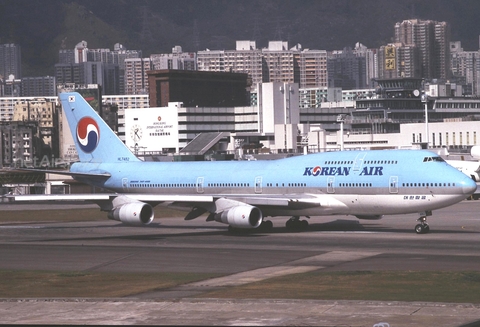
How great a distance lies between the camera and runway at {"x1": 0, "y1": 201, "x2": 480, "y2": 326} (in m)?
29.8

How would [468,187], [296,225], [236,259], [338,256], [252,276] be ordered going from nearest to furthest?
1. [252,276]
2. [236,259]
3. [338,256]
4. [468,187]
5. [296,225]

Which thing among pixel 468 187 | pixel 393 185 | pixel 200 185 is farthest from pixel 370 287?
pixel 200 185

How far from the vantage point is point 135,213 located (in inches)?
2360

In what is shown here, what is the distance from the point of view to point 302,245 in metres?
52.7

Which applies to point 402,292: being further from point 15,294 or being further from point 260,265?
point 15,294

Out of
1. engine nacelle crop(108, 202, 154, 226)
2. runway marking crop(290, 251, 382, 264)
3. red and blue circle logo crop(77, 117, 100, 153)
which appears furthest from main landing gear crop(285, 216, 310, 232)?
red and blue circle logo crop(77, 117, 100, 153)

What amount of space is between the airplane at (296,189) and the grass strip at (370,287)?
18.6 metres

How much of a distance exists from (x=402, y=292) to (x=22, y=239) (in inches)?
1274

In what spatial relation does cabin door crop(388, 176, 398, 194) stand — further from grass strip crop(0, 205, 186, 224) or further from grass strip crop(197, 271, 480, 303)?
grass strip crop(0, 205, 186, 224)

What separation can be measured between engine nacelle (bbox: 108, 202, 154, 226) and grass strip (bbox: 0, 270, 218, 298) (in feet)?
55.9

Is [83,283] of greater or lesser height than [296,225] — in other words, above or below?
above

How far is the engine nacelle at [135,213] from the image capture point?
2362 inches

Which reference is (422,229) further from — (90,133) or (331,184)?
(90,133)

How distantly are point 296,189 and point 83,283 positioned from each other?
25.2 meters
